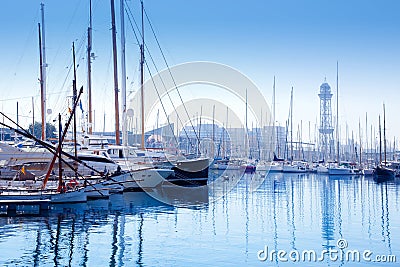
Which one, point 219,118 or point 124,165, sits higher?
point 219,118

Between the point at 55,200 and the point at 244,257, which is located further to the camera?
the point at 55,200

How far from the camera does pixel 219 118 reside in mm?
101562

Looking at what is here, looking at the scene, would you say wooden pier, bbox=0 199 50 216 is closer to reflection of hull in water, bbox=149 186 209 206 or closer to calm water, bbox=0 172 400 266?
calm water, bbox=0 172 400 266

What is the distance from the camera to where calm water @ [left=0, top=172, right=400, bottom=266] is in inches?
904

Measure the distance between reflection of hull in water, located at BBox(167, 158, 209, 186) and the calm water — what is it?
428 inches

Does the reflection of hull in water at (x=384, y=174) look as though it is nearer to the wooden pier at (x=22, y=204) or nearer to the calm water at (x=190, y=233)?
the calm water at (x=190, y=233)

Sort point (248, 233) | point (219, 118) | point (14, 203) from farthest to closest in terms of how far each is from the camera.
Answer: point (219, 118) < point (14, 203) < point (248, 233)

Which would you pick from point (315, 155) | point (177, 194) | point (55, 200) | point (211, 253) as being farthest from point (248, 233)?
point (315, 155)

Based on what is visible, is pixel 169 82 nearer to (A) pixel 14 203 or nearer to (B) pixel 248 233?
(A) pixel 14 203

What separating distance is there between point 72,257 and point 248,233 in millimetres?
10459

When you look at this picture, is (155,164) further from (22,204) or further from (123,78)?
(22,204)

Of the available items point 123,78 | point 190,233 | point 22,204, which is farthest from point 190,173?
point 190,233

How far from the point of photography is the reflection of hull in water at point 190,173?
5656 centimetres

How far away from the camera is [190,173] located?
2325 inches
